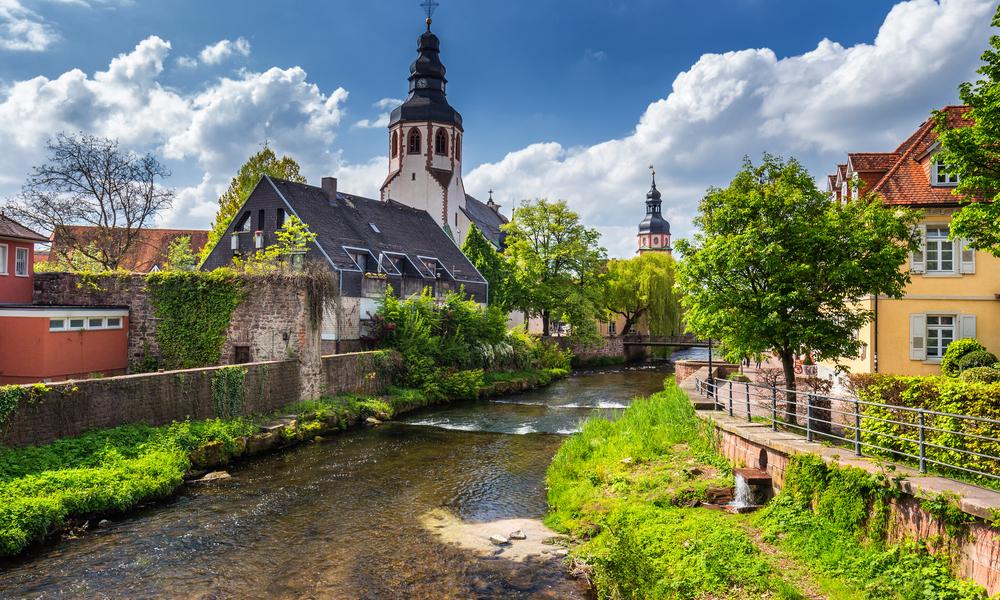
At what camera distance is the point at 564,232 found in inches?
1683

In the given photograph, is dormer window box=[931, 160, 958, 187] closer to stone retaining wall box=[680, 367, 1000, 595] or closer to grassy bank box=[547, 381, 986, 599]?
grassy bank box=[547, 381, 986, 599]

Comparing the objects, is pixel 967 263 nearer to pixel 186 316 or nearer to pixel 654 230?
pixel 186 316

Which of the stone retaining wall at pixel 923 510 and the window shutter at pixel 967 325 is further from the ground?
the window shutter at pixel 967 325

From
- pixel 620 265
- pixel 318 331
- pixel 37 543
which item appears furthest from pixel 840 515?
pixel 620 265

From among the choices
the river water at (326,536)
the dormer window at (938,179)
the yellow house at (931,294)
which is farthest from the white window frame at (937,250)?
the river water at (326,536)

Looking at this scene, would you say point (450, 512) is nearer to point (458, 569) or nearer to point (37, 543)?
point (458, 569)

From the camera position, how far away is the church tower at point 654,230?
10888 centimetres

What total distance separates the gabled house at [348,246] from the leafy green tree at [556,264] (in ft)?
17.4

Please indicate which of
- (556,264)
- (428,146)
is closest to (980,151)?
(556,264)

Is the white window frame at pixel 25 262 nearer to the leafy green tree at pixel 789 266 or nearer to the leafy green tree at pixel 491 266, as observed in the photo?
the leafy green tree at pixel 789 266

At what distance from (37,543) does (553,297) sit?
3383 cm

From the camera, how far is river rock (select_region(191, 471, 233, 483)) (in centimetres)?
1335

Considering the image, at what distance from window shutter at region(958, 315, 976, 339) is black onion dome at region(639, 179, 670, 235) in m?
91.6

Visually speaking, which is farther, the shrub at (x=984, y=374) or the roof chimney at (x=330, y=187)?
the roof chimney at (x=330, y=187)
